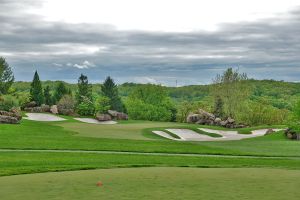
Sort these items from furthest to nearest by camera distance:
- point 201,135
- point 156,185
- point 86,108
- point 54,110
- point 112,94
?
point 112,94
point 86,108
point 54,110
point 201,135
point 156,185

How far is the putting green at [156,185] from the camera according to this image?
13.3 meters

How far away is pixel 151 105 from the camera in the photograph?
113m

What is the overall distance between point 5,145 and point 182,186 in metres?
23.3

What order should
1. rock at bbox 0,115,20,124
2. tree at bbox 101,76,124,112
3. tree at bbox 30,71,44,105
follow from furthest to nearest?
tree at bbox 101,76,124,112
tree at bbox 30,71,44,105
rock at bbox 0,115,20,124

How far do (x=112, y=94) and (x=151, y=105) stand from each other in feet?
75.0

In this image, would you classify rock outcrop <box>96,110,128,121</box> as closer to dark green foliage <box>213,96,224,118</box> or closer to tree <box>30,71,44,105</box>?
tree <box>30,71,44,105</box>

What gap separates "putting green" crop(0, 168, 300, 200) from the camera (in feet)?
43.6

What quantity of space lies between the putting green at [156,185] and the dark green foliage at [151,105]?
90.7 meters

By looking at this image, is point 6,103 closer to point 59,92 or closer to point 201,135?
point 59,92

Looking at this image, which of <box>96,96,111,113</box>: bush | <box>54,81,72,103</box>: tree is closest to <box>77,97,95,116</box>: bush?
<box>96,96,111,113</box>: bush

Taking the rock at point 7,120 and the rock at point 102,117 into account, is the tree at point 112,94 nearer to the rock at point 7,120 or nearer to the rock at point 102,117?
the rock at point 102,117

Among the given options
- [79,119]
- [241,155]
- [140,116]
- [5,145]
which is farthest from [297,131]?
[140,116]

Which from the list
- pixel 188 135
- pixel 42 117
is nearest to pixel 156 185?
pixel 188 135

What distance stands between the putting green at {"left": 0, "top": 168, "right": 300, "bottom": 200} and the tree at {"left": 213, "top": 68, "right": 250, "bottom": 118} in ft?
239
